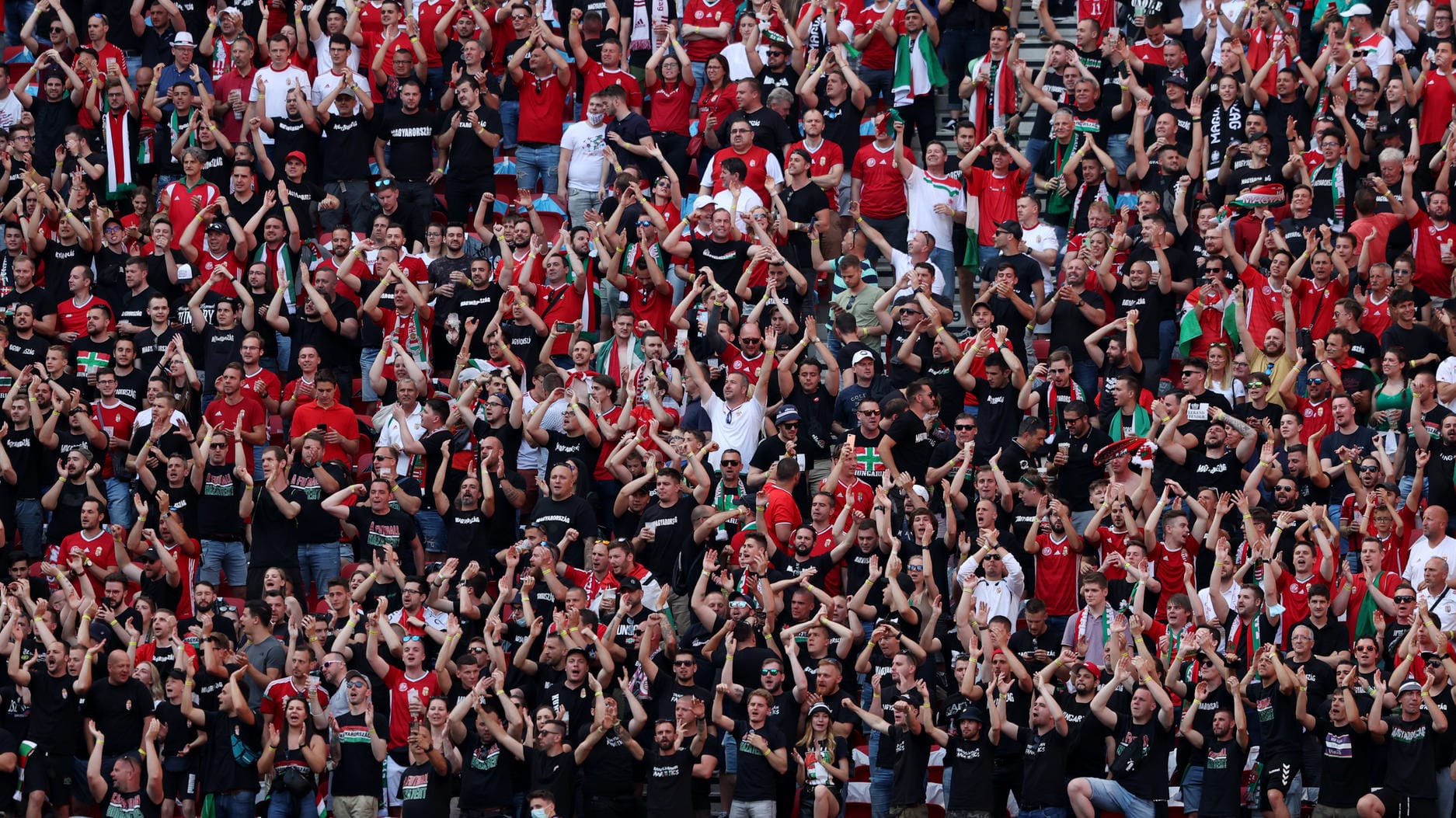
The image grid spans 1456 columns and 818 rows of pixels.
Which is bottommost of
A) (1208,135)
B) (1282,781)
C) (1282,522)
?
(1282,781)

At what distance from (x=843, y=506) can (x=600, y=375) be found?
2.51m

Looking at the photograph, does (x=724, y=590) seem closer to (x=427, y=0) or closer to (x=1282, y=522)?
(x=1282, y=522)


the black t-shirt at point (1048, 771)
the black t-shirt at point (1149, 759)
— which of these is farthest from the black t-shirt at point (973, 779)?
the black t-shirt at point (1149, 759)

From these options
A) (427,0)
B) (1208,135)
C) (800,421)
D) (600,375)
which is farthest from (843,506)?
(427,0)

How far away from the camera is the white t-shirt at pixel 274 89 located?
23.7 metres

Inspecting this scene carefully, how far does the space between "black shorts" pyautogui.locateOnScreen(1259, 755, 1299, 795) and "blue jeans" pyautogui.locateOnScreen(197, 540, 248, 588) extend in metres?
8.72

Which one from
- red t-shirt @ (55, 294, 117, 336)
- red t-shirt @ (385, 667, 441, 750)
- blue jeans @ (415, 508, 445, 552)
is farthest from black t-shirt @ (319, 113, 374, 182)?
red t-shirt @ (385, 667, 441, 750)

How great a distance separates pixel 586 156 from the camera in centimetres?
2316

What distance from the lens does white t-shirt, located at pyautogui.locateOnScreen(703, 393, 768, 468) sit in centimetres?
2056

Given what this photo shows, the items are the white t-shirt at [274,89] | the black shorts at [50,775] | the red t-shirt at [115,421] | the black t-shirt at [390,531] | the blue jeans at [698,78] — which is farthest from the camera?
the blue jeans at [698,78]

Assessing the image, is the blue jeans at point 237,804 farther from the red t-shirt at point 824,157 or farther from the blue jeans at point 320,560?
the red t-shirt at point 824,157

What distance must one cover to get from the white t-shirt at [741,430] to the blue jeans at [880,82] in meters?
4.35

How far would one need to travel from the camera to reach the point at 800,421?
20672 millimetres

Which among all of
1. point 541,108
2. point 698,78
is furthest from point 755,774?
point 698,78
